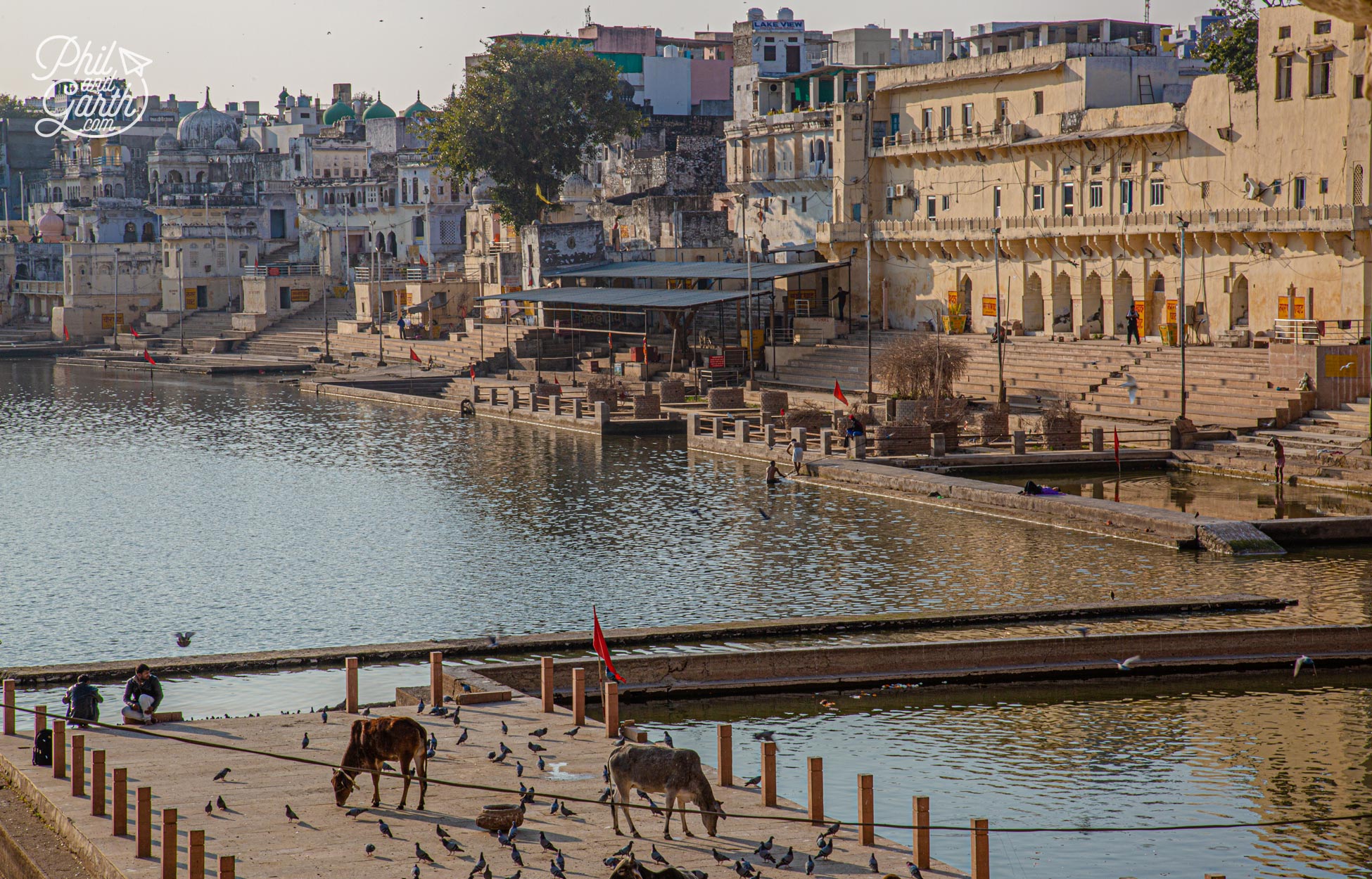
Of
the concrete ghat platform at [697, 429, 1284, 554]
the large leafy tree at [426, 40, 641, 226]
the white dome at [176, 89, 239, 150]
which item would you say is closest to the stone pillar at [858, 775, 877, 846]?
the concrete ghat platform at [697, 429, 1284, 554]

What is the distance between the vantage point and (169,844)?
1225 centimetres

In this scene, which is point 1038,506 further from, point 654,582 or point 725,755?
point 725,755

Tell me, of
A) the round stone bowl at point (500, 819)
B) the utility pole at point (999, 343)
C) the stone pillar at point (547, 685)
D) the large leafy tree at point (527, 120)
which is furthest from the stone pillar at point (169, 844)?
the large leafy tree at point (527, 120)

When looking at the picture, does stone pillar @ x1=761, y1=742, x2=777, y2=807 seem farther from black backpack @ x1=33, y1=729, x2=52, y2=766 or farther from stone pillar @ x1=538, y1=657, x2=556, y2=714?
black backpack @ x1=33, y1=729, x2=52, y2=766

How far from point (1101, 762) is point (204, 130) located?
96.3 m

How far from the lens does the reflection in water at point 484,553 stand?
80.3 feet

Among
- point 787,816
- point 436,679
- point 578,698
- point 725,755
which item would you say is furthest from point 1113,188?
point 787,816

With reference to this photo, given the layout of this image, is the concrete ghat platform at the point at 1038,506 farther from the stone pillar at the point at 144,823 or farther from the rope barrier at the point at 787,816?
the stone pillar at the point at 144,823

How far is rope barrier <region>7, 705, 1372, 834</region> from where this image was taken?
44.4 feet

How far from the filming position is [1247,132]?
47.5 m

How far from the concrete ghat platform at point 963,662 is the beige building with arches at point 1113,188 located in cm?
2310

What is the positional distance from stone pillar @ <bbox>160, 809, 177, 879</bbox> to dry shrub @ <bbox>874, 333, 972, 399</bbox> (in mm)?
32876

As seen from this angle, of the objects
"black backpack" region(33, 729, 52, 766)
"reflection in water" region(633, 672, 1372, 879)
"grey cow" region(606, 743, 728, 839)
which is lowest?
"reflection in water" region(633, 672, 1372, 879)

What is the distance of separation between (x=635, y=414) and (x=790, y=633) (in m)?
27.0
